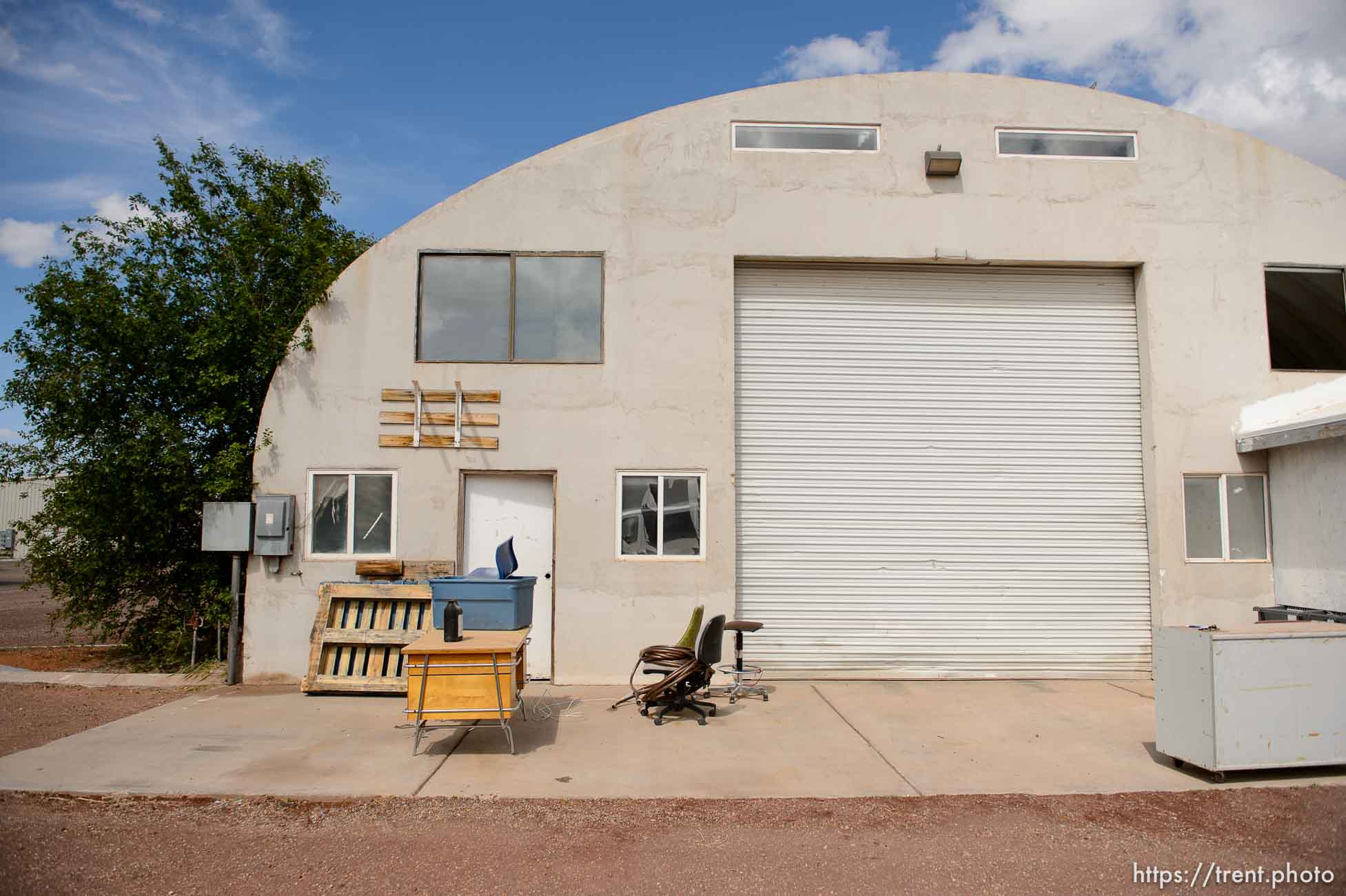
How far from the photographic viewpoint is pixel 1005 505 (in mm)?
10320

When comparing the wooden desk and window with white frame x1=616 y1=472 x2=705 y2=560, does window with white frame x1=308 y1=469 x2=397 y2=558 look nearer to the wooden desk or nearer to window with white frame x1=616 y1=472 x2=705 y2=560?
window with white frame x1=616 y1=472 x2=705 y2=560

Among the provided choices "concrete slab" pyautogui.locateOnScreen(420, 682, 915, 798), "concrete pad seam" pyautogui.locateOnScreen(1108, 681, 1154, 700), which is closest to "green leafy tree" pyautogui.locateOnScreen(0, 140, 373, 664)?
"concrete slab" pyautogui.locateOnScreen(420, 682, 915, 798)

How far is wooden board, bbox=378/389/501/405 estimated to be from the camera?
9820 millimetres

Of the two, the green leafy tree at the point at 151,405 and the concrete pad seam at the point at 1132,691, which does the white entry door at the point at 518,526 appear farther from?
the concrete pad seam at the point at 1132,691

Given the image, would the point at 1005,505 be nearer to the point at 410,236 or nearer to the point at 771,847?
the point at 771,847

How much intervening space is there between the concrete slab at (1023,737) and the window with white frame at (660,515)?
2.22 meters

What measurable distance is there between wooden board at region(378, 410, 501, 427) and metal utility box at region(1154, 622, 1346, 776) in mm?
7077

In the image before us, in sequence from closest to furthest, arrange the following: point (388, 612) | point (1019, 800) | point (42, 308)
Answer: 1. point (1019, 800)
2. point (388, 612)
3. point (42, 308)

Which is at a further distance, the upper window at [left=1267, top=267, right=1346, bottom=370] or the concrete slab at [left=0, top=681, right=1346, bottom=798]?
the upper window at [left=1267, top=267, right=1346, bottom=370]

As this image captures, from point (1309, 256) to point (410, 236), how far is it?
10822 mm

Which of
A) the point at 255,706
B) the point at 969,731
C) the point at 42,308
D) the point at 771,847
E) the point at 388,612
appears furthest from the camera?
the point at 42,308

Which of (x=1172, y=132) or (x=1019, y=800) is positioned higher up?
(x=1172, y=132)

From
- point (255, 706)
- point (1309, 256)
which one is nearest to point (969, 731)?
point (255, 706)

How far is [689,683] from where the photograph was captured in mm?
8172
